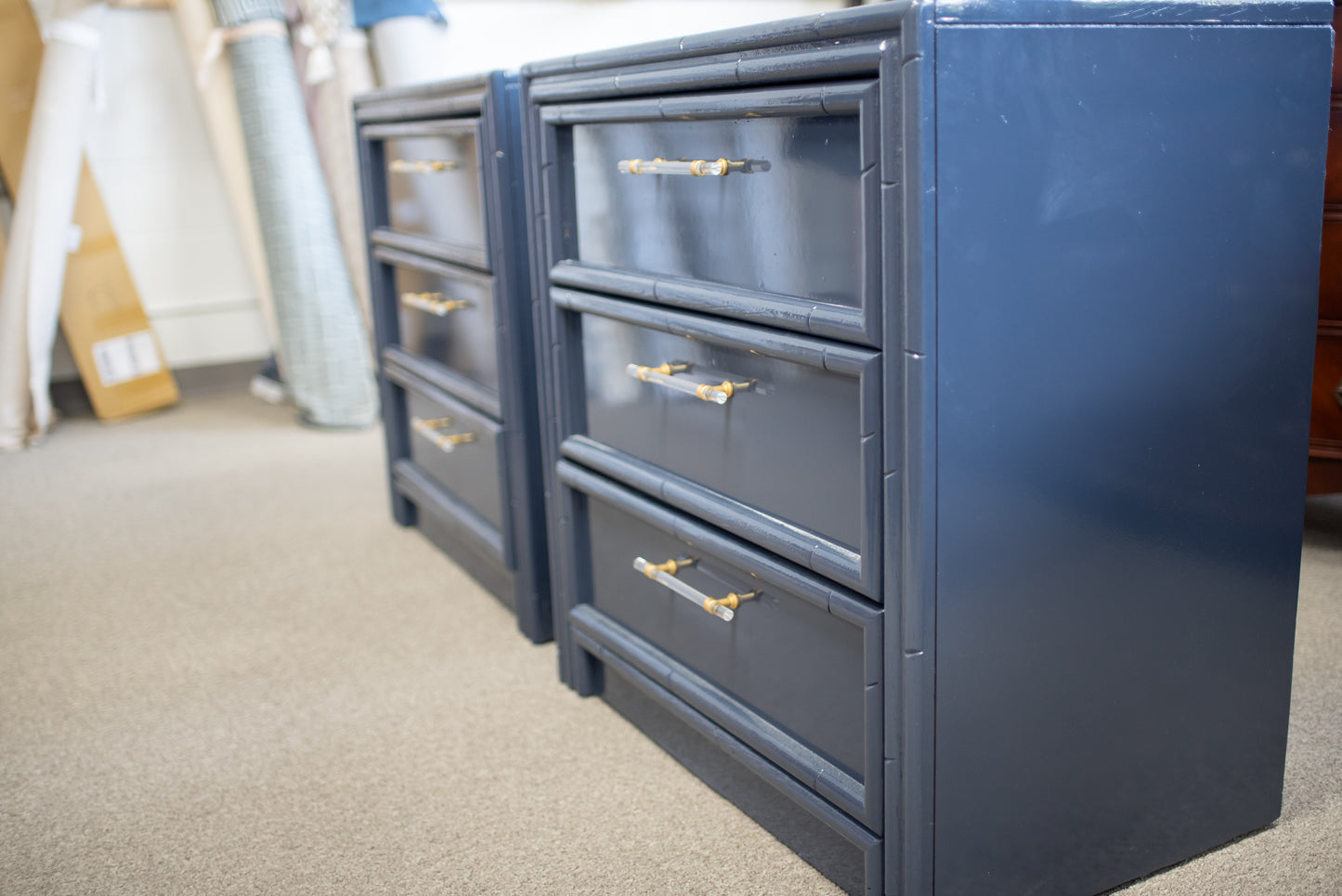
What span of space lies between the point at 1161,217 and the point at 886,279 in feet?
0.80

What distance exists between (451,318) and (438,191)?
19cm

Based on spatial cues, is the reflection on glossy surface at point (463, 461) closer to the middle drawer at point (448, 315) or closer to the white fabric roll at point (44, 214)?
the middle drawer at point (448, 315)

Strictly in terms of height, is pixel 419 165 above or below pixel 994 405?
above

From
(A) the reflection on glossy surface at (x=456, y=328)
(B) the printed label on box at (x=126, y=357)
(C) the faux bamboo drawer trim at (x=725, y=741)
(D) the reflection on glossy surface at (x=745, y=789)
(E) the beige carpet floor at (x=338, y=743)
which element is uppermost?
(A) the reflection on glossy surface at (x=456, y=328)

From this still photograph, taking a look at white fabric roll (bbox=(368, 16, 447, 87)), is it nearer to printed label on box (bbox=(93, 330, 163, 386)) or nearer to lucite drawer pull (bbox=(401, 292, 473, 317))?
printed label on box (bbox=(93, 330, 163, 386))

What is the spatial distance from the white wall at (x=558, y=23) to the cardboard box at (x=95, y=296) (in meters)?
1.02

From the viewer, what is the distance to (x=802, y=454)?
3.42 ft

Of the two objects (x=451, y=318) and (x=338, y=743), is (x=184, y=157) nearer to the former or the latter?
(x=451, y=318)

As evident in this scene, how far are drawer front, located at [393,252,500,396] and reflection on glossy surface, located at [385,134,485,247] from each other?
0.20 ft

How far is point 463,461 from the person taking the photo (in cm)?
190

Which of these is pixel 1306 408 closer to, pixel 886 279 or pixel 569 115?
pixel 886 279

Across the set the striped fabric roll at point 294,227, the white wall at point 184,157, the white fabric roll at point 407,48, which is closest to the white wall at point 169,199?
the white wall at point 184,157

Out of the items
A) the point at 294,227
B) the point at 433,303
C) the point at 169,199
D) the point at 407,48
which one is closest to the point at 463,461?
the point at 433,303

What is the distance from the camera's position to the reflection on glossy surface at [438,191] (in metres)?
1.69
